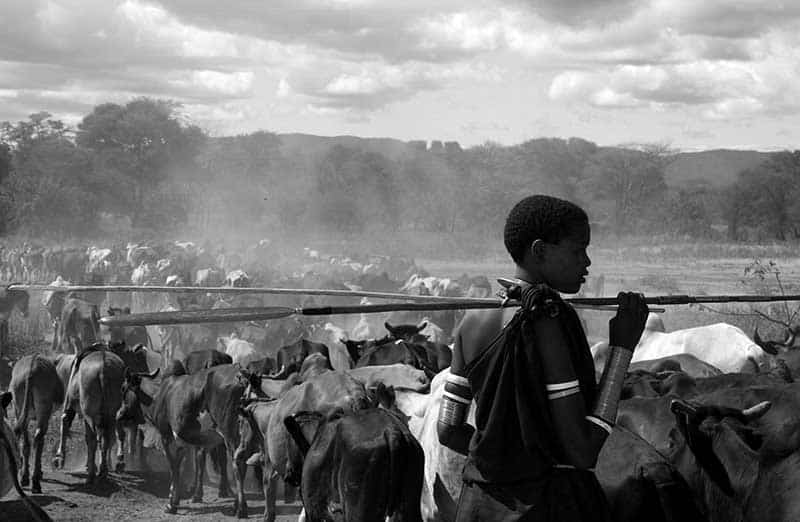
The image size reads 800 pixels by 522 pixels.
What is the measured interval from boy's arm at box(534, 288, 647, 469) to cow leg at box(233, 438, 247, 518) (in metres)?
7.92

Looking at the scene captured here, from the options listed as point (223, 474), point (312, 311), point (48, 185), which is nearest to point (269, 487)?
point (223, 474)

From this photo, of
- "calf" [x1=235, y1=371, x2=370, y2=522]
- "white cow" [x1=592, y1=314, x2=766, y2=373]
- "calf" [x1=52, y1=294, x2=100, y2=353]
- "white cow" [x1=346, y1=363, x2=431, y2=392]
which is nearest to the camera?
"calf" [x1=235, y1=371, x2=370, y2=522]

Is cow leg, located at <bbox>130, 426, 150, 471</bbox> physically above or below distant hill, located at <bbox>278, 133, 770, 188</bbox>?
below

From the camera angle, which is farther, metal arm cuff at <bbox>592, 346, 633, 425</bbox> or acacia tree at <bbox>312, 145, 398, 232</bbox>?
acacia tree at <bbox>312, 145, 398, 232</bbox>

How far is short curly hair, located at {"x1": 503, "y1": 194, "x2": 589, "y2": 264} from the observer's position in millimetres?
3562

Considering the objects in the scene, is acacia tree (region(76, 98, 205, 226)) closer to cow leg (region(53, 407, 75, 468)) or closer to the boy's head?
cow leg (region(53, 407, 75, 468))

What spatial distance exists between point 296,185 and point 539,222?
199 feet

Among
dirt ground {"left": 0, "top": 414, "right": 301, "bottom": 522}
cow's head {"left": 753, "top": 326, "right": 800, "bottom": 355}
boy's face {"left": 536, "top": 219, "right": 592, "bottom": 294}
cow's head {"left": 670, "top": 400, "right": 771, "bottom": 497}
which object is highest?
boy's face {"left": 536, "top": 219, "right": 592, "bottom": 294}

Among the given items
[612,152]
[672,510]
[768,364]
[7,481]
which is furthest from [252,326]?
[612,152]

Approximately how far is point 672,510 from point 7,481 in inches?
176

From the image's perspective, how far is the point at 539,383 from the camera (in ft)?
11.1

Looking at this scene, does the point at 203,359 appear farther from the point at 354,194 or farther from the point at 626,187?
the point at 354,194

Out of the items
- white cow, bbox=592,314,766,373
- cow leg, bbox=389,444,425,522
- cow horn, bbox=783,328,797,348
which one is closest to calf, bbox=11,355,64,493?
white cow, bbox=592,314,766,373

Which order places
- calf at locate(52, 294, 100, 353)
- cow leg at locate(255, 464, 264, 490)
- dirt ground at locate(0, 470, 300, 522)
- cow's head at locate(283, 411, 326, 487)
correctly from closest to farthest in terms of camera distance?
cow's head at locate(283, 411, 326, 487), dirt ground at locate(0, 470, 300, 522), cow leg at locate(255, 464, 264, 490), calf at locate(52, 294, 100, 353)
